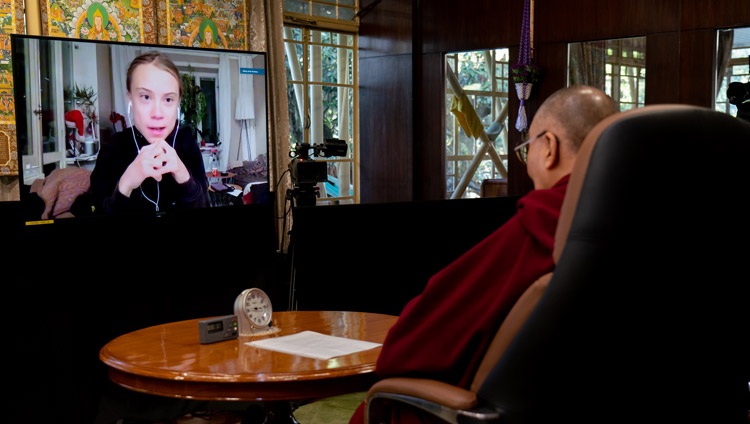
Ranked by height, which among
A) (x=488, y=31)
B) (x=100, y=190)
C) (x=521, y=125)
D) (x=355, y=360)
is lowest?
(x=355, y=360)

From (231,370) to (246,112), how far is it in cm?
373

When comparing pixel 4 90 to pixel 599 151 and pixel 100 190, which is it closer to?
pixel 100 190

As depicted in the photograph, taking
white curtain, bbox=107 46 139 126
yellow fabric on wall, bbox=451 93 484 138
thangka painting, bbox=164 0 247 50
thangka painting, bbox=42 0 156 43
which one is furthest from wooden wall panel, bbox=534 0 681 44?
white curtain, bbox=107 46 139 126

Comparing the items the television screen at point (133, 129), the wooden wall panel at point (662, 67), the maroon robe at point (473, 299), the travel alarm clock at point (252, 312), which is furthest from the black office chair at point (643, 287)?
the wooden wall panel at point (662, 67)

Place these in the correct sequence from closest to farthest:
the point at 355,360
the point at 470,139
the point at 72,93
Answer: the point at 355,360, the point at 72,93, the point at 470,139

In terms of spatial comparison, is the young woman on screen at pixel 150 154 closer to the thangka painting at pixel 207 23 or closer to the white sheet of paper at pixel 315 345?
the thangka painting at pixel 207 23

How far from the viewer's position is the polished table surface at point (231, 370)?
208 cm

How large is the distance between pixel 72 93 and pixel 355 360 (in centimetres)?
322

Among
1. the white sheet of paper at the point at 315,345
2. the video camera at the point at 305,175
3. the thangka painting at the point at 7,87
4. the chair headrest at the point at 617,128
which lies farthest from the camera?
the thangka painting at the point at 7,87

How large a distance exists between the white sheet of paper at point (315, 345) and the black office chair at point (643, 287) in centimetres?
87

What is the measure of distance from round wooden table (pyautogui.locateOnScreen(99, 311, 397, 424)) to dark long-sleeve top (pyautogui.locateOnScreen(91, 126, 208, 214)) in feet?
8.09

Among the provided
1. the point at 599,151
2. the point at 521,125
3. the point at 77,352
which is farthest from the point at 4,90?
the point at 599,151

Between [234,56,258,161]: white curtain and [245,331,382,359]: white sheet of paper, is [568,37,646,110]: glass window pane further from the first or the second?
[245,331,382,359]: white sheet of paper

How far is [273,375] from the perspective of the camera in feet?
6.84
